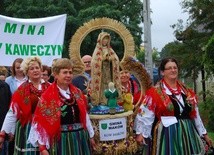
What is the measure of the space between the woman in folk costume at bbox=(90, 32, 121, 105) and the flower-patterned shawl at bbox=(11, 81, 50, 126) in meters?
0.99

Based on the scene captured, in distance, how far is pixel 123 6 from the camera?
19.5 metres

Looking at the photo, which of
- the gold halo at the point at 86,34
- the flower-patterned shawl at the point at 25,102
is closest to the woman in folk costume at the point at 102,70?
the gold halo at the point at 86,34

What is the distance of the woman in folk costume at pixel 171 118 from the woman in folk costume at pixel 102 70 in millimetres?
1068

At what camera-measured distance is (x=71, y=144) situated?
467cm

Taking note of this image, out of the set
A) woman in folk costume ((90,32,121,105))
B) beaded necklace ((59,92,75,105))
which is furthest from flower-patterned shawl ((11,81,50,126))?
woman in folk costume ((90,32,121,105))

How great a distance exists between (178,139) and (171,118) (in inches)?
8.9

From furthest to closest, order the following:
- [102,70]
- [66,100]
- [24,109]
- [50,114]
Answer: [102,70] → [24,109] → [66,100] → [50,114]

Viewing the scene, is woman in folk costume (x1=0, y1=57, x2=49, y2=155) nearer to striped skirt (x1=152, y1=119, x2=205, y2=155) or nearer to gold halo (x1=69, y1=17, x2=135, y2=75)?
gold halo (x1=69, y1=17, x2=135, y2=75)

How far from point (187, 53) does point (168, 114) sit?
15436mm

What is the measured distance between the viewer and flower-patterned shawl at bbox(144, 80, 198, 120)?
4.69 meters

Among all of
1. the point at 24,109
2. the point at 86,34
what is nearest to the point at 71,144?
the point at 24,109

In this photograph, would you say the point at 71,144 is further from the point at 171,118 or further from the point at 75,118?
the point at 171,118

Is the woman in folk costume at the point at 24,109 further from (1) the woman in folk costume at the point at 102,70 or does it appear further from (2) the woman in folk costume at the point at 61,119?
(1) the woman in folk costume at the point at 102,70

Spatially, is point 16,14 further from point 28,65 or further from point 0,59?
point 28,65
